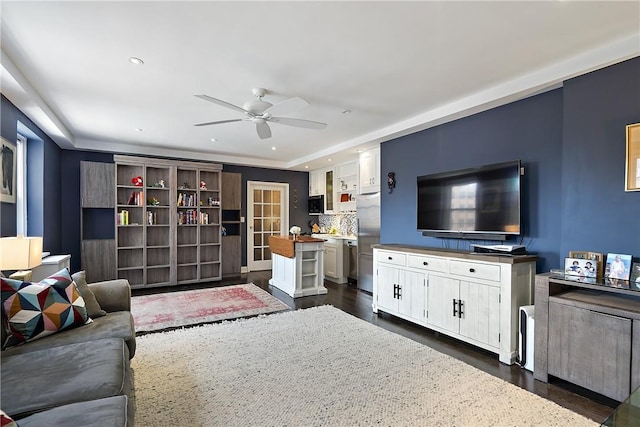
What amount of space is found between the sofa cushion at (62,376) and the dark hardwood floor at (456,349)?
260 centimetres

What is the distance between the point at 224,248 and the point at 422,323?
174 inches

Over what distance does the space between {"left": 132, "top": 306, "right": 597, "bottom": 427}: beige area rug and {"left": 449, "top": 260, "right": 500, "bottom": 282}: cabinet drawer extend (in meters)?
0.78

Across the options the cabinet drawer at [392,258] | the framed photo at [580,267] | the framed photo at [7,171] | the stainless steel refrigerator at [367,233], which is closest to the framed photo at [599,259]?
the framed photo at [580,267]

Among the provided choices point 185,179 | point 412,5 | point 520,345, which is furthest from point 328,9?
point 185,179

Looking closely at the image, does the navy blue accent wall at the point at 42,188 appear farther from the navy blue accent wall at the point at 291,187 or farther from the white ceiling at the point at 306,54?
the navy blue accent wall at the point at 291,187

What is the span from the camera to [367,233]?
5367 mm

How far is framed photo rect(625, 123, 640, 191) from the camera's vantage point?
7.43 ft

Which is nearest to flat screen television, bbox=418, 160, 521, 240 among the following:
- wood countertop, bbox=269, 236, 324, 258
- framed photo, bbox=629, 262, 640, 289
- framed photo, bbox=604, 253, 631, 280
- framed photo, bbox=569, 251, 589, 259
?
framed photo, bbox=569, 251, 589, 259

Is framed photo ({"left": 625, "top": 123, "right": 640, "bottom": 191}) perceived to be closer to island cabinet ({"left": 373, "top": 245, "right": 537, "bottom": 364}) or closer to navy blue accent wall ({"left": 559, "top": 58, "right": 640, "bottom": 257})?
navy blue accent wall ({"left": 559, "top": 58, "right": 640, "bottom": 257})

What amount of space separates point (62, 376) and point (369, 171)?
15.0ft

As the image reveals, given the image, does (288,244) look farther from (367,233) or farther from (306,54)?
(306,54)

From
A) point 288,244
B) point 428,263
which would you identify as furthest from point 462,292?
point 288,244

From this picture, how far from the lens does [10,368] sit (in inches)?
63.5

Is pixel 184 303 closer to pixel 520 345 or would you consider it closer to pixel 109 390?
pixel 109 390
